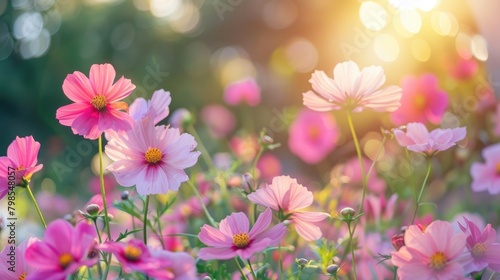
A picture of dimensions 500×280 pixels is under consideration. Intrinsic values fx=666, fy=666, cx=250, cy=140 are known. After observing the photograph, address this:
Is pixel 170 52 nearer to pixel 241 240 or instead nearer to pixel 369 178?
pixel 369 178

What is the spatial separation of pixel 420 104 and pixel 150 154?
0.71 meters

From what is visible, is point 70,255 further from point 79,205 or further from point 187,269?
point 79,205

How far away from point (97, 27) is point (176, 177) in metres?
3.09

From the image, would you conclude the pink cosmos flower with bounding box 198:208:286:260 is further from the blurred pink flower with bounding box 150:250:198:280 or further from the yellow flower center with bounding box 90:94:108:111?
the yellow flower center with bounding box 90:94:108:111

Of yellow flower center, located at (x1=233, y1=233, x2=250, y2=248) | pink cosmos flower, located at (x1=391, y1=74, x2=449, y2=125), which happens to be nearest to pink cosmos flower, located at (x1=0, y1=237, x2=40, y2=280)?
yellow flower center, located at (x1=233, y1=233, x2=250, y2=248)

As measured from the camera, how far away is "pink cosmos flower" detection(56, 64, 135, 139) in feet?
1.67

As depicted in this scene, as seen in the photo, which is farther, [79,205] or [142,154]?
[79,205]

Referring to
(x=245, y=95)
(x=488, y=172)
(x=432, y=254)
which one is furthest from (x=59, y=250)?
(x=245, y=95)

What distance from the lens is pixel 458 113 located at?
57.5 inches

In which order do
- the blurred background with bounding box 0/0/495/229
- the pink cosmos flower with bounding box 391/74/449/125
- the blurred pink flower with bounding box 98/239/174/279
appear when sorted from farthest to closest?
the blurred background with bounding box 0/0/495/229 → the pink cosmos flower with bounding box 391/74/449/125 → the blurred pink flower with bounding box 98/239/174/279

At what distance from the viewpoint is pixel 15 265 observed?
1.70 ft

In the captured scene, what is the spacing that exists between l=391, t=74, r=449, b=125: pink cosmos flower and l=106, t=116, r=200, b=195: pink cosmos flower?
2.17 feet

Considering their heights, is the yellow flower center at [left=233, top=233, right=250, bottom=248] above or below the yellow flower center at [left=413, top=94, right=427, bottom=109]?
below

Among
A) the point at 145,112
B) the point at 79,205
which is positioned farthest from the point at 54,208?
the point at 145,112
